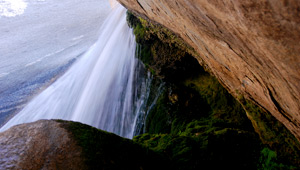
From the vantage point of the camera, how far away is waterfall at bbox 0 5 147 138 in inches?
250

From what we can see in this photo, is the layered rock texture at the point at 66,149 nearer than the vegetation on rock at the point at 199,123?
Yes

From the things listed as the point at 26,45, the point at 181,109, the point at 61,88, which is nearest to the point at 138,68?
the point at 181,109

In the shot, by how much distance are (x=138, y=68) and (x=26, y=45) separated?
746 centimetres

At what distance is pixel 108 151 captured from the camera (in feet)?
7.27

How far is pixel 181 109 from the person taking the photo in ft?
17.4

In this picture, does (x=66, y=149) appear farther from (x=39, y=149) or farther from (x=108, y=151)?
(x=108, y=151)

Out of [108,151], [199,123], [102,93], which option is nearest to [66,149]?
[108,151]

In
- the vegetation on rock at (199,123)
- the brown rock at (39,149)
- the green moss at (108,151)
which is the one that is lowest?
the vegetation on rock at (199,123)

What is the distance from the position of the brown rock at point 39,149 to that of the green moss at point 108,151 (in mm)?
84

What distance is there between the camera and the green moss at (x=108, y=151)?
209 centimetres

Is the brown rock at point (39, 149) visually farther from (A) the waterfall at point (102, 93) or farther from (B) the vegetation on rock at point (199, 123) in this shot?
(A) the waterfall at point (102, 93)

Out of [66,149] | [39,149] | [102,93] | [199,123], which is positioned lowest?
[199,123]

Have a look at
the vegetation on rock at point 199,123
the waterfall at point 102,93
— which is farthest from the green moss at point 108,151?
the waterfall at point 102,93

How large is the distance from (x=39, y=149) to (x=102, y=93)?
4.86 metres
